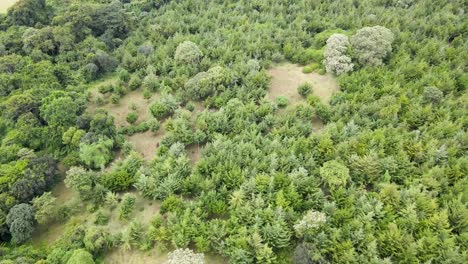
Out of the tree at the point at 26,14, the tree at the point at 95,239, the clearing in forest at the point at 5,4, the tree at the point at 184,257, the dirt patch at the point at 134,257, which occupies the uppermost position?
the tree at the point at 26,14

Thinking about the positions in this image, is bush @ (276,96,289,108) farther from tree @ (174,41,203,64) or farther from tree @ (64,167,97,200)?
tree @ (64,167,97,200)

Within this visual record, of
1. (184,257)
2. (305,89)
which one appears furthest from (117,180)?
(305,89)

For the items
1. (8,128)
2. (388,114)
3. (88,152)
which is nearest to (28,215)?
(88,152)

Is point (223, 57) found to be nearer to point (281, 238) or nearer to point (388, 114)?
point (388, 114)

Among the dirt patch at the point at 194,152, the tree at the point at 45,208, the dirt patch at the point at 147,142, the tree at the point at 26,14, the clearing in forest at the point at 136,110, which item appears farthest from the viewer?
the tree at the point at 26,14

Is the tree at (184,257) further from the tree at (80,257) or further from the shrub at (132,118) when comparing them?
the shrub at (132,118)

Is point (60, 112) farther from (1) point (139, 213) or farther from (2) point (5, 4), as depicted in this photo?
(2) point (5, 4)

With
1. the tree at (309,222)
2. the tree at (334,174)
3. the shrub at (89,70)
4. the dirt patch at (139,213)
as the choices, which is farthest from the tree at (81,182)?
the tree at (334,174)
